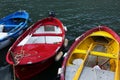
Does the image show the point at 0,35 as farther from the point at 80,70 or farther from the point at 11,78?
the point at 80,70

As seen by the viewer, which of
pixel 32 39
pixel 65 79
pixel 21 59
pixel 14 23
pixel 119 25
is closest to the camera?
pixel 65 79

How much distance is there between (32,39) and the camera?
717 inches

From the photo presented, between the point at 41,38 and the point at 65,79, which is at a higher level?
the point at 41,38

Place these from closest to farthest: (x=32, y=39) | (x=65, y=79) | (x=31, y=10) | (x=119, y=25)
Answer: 1. (x=65, y=79)
2. (x=32, y=39)
3. (x=119, y=25)
4. (x=31, y=10)

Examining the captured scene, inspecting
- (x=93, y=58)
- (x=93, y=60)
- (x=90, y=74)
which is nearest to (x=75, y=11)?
(x=93, y=58)

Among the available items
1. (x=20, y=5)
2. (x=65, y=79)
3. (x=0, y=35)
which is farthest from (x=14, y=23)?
(x=65, y=79)

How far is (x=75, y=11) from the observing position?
91.7 feet

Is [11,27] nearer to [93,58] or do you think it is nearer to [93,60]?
[93,58]

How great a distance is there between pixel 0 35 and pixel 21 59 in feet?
13.8

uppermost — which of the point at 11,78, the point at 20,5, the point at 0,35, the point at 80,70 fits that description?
the point at 20,5

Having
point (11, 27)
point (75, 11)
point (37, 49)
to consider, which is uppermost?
point (75, 11)

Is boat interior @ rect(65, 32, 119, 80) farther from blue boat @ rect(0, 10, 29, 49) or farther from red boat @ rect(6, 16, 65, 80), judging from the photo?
blue boat @ rect(0, 10, 29, 49)

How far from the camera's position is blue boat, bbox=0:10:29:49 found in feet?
61.6

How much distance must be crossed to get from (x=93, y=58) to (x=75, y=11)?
40.8 feet
